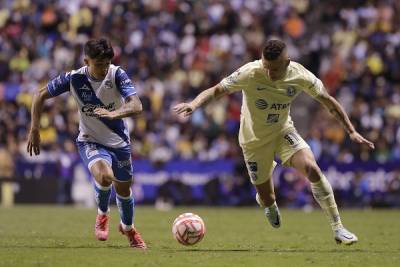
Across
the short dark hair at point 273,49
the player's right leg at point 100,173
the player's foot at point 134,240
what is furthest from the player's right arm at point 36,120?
the short dark hair at point 273,49

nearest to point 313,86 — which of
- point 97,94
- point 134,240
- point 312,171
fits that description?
point 312,171

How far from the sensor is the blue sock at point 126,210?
12.2 m

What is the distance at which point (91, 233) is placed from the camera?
15.1m

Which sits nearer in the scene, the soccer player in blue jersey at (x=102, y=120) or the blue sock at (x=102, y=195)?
the soccer player in blue jersey at (x=102, y=120)

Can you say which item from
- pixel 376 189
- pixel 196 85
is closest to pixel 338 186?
pixel 376 189

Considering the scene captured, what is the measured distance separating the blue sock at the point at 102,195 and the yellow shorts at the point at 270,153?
6.90 ft

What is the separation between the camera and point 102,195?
1241 centimetres

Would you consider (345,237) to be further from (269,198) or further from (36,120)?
(36,120)

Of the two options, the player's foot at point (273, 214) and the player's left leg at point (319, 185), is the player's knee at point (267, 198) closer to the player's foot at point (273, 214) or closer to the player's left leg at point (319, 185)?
the player's foot at point (273, 214)

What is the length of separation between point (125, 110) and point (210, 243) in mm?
2886

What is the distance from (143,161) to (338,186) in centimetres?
569

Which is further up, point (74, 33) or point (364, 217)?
point (74, 33)

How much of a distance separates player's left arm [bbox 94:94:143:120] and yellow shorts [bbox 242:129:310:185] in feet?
7.33

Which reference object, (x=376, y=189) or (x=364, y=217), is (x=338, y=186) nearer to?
(x=376, y=189)
